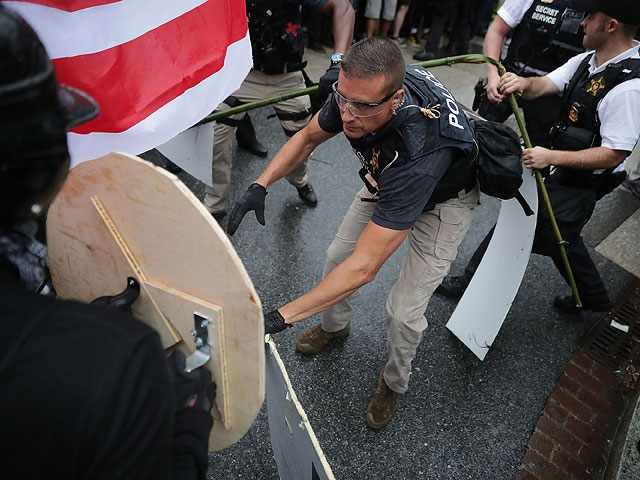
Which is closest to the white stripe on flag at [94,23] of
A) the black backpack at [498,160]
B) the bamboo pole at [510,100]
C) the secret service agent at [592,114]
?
the bamboo pole at [510,100]

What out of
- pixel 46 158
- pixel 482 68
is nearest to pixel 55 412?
pixel 46 158

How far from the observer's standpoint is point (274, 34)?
10.4 ft

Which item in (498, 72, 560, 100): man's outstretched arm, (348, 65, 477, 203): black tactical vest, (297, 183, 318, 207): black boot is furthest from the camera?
(297, 183, 318, 207): black boot

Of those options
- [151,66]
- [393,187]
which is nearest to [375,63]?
[393,187]

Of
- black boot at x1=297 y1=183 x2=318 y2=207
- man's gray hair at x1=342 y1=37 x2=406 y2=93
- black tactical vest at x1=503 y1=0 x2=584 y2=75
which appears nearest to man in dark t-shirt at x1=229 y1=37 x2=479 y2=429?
man's gray hair at x1=342 y1=37 x2=406 y2=93

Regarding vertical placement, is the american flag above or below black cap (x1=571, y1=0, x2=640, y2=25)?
below

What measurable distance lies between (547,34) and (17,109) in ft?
12.3

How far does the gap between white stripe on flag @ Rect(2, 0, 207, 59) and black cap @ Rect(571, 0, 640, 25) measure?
6.85 ft

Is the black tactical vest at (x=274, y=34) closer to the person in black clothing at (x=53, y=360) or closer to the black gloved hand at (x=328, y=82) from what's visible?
the black gloved hand at (x=328, y=82)

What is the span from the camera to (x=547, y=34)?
3.47 m

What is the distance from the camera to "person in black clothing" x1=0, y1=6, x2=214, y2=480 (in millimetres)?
682

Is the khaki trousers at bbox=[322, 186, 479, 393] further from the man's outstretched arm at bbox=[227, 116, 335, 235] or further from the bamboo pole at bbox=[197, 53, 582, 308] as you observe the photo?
the man's outstretched arm at bbox=[227, 116, 335, 235]

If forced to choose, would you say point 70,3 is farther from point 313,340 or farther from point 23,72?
point 313,340

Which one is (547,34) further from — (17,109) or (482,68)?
(17,109)
